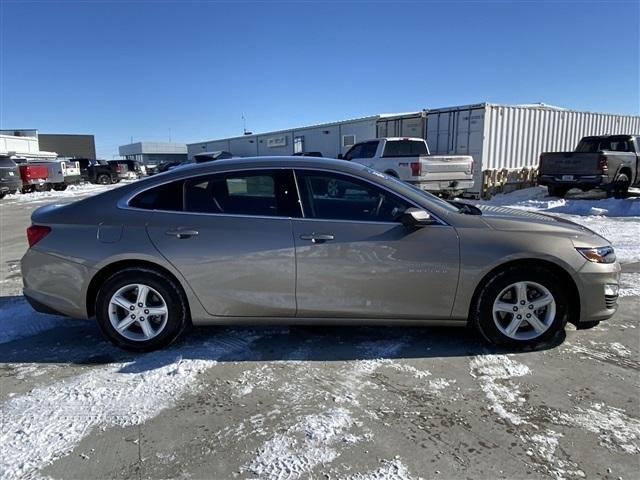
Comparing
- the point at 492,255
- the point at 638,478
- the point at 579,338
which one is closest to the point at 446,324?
the point at 492,255

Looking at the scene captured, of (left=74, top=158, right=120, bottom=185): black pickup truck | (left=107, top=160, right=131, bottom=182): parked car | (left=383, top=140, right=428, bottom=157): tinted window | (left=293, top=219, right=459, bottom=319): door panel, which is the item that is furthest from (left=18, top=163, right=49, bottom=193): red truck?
(left=293, top=219, right=459, bottom=319): door panel

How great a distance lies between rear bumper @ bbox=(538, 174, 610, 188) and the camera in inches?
545

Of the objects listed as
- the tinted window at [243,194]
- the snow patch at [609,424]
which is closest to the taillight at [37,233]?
the tinted window at [243,194]

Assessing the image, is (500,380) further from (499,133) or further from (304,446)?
(499,133)

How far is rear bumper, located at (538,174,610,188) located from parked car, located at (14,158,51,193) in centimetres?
2172

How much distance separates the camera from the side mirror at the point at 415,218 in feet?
11.7

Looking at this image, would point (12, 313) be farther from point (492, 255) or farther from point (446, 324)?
point (492, 255)

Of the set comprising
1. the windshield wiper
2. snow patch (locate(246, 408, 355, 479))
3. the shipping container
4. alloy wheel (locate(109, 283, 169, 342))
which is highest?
the shipping container

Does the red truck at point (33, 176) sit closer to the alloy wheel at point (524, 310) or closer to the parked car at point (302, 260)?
the parked car at point (302, 260)

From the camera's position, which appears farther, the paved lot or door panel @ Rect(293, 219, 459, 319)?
door panel @ Rect(293, 219, 459, 319)

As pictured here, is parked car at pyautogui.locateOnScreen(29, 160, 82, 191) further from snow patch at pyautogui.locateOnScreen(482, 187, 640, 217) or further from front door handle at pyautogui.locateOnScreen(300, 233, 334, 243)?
front door handle at pyautogui.locateOnScreen(300, 233, 334, 243)

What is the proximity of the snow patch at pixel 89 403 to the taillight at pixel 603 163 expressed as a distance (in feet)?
44.3

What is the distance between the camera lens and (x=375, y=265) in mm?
3629

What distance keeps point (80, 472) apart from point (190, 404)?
2.51 feet
